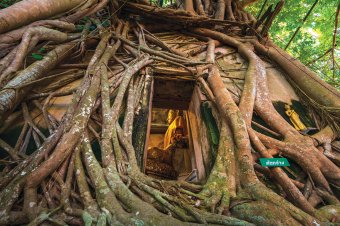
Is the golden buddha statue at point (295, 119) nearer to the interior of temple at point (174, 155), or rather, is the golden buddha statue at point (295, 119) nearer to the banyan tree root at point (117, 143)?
the banyan tree root at point (117, 143)

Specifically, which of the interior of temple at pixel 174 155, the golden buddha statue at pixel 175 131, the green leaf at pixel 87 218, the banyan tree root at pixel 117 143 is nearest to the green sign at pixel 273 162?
the banyan tree root at pixel 117 143

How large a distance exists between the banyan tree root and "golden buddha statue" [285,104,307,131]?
0.25 metres

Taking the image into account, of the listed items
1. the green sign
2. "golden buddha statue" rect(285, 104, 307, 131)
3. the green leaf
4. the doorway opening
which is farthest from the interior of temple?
the green leaf

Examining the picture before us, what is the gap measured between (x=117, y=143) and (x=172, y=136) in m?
3.81

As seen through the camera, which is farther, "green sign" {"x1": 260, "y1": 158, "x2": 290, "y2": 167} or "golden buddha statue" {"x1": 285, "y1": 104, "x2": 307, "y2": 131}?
"golden buddha statue" {"x1": 285, "y1": 104, "x2": 307, "y2": 131}

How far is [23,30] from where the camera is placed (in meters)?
2.42

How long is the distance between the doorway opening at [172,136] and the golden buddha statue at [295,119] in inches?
54.5

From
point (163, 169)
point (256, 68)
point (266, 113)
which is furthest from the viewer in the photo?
point (163, 169)

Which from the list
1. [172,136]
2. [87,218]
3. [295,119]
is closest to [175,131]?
[172,136]

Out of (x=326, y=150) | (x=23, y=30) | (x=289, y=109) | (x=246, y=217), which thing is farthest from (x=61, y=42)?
(x=326, y=150)

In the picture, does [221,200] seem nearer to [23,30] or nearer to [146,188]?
[146,188]

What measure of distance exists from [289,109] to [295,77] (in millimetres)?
762

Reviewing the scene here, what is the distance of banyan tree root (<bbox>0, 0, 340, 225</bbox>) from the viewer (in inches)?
58.2

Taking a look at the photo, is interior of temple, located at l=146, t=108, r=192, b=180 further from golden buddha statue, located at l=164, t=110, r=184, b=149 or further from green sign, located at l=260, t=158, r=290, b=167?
green sign, located at l=260, t=158, r=290, b=167
